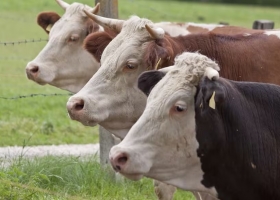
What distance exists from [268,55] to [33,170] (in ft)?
8.86

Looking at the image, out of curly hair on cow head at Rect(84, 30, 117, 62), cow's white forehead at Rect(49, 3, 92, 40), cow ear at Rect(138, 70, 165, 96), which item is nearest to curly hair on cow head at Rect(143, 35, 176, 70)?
curly hair on cow head at Rect(84, 30, 117, 62)

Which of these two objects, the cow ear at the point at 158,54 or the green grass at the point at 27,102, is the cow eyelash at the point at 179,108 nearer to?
the cow ear at the point at 158,54

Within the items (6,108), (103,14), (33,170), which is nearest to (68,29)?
(103,14)

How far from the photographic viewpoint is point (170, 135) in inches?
220

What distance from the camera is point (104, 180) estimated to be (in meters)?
8.82

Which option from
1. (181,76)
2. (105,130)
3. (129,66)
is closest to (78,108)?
(129,66)

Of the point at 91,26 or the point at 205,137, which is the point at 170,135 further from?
the point at 91,26

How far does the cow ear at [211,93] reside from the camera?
17.8ft

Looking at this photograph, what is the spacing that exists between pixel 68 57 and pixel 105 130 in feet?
3.87

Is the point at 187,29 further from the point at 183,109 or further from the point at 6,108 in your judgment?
the point at 6,108

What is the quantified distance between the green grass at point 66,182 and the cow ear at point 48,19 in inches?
57.7

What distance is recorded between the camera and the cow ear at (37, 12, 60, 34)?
9208 millimetres

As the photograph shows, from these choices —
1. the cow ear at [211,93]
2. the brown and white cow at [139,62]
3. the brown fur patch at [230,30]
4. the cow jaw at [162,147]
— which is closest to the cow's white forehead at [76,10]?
the brown and white cow at [139,62]

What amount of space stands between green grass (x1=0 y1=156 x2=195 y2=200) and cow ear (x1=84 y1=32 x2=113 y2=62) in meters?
1.25
